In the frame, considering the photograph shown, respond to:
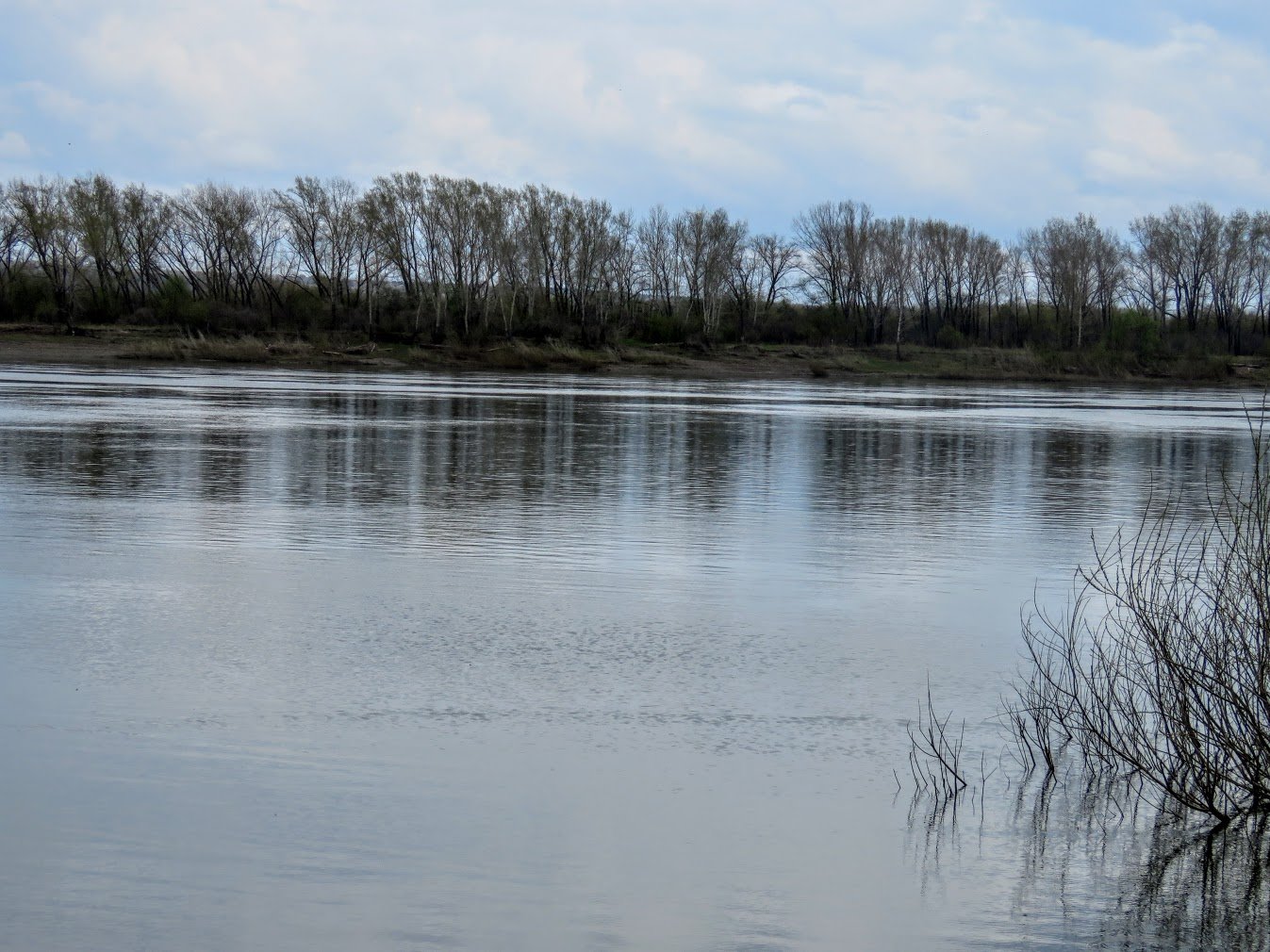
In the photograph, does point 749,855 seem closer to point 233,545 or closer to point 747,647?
point 747,647

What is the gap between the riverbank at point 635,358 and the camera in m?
74.4

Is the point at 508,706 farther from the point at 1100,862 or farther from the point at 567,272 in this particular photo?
the point at 567,272

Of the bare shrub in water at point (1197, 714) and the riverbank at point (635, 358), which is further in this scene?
the riverbank at point (635, 358)

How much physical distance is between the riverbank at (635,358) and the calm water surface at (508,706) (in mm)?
55605

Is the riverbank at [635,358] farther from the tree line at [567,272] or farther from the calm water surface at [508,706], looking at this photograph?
the calm water surface at [508,706]

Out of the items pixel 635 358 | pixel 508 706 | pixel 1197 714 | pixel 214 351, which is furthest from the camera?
pixel 635 358

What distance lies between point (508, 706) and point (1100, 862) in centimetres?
352

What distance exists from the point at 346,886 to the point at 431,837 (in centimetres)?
63

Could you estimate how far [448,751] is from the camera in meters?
7.65

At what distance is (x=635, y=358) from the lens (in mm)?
82812

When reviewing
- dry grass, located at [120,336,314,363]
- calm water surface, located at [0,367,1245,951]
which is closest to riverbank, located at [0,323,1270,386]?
dry grass, located at [120,336,314,363]

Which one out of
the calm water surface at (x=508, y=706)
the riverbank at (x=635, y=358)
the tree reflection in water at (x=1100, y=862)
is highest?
the riverbank at (x=635, y=358)

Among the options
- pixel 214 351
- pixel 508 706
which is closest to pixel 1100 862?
pixel 508 706

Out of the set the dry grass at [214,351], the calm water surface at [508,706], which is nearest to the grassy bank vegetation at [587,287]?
the dry grass at [214,351]
